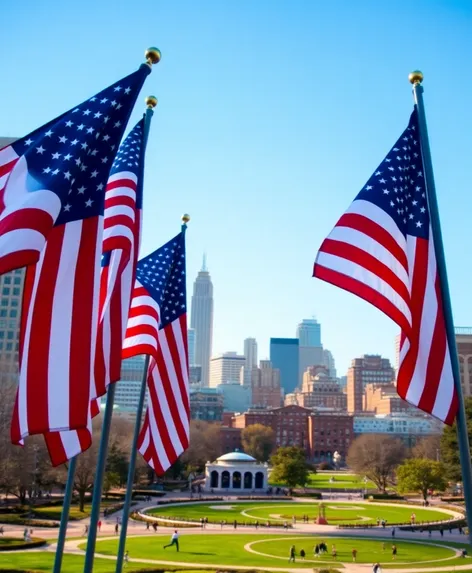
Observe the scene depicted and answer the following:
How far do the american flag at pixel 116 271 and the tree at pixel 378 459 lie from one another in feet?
287

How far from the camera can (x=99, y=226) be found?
11.0 meters

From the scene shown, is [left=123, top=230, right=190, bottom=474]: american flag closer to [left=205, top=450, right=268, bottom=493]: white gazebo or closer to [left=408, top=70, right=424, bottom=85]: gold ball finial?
[left=408, top=70, right=424, bottom=85]: gold ball finial

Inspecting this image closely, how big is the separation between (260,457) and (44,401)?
5118 inches

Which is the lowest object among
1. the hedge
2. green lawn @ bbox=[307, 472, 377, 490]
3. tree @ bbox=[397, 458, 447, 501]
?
the hedge

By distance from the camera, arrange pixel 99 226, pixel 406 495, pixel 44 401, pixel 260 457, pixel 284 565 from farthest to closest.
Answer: pixel 260 457
pixel 406 495
pixel 284 565
pixel 99 226
pixel 44 401

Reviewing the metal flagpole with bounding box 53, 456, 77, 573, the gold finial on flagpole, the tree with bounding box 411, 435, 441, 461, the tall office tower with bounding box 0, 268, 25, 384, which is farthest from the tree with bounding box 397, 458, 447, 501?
the gold finial on flagpole

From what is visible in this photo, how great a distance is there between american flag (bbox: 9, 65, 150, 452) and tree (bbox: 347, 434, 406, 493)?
292 feet

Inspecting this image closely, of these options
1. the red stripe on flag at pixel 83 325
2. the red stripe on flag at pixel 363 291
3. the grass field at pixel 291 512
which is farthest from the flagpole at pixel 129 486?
the grass field at pixel 291 512

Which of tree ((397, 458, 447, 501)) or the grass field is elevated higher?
tree ((397, 458, 447, 501))

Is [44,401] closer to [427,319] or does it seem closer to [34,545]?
[427,319]

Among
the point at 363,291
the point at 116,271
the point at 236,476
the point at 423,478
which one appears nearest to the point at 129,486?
the point at 116,271

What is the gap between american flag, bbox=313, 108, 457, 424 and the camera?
36.1ft

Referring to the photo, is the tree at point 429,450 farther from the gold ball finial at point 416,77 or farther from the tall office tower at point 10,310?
the gold ball finial at point 416,77

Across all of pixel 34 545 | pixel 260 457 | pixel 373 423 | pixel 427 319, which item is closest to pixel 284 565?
pixel 34 545
